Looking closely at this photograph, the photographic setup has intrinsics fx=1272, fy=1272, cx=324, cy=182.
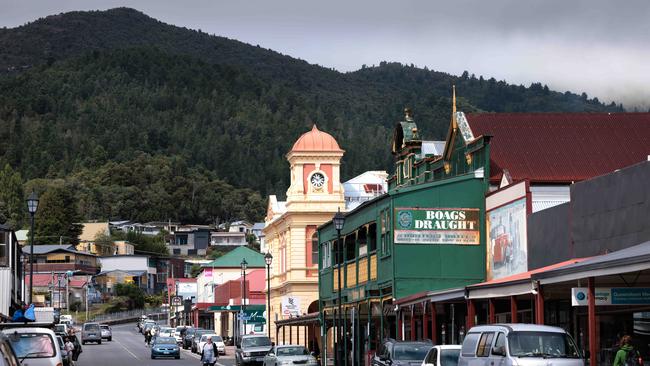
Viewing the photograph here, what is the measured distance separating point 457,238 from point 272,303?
4478 centimetres

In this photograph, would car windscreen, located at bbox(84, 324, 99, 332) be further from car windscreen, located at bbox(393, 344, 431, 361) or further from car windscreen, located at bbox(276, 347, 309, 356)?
car windscreen, located at bbox(393, 344, 431, 361)

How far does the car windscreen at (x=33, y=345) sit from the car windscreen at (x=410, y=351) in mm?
11368

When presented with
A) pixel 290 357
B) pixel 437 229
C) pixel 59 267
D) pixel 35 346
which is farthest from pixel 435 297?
pixel 59 267

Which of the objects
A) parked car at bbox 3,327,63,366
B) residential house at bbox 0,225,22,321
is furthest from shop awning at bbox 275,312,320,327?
parked car at bbox 3,327,63,366

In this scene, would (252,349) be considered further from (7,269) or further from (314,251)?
(314,251)

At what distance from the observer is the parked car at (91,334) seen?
10006 cm

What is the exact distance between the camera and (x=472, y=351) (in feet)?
89.9

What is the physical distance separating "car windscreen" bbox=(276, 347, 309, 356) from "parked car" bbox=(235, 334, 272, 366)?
387 inches

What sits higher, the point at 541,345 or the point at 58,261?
the point at 58,261

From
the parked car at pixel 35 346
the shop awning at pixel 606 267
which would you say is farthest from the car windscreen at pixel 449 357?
the parked car at pixel 35 346

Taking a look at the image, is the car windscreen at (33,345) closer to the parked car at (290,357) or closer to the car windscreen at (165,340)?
the parked car at (290,357)

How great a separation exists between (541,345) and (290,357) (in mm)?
24404

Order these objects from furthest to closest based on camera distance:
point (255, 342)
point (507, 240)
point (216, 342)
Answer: point (216, 342), point (255, 342), point (507, 240)

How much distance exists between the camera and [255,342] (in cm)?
6188
